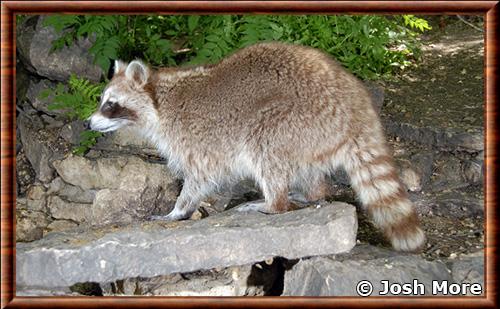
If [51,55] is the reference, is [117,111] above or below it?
below

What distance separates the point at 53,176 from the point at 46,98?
756mm

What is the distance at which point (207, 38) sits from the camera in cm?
561

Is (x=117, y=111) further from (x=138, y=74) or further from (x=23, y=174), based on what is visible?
(x=23, y=174)

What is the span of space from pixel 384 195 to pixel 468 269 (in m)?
0.65

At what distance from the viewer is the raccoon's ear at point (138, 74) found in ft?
16.0

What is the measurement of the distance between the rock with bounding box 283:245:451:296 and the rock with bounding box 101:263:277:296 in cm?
30

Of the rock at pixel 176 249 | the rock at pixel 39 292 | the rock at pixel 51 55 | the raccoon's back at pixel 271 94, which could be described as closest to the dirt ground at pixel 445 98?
the rock at pixel 176 249

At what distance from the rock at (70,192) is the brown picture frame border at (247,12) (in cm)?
225

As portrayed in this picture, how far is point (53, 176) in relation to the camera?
6.11m

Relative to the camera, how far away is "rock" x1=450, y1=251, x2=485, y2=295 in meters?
3.91

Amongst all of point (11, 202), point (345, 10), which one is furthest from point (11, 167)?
point (345, 10)

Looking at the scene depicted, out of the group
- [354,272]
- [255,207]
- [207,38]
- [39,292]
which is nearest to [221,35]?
[207,38]

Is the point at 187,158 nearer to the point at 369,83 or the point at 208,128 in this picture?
the point at 208,128

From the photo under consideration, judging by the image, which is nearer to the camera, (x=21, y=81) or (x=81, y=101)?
(x=81, y=101)
